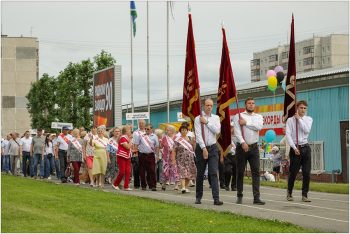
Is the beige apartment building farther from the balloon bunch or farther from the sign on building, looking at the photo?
the sign on building

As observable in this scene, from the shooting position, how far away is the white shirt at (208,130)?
16.1 meters

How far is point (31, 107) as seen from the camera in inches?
2980

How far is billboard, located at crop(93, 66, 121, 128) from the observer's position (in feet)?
106

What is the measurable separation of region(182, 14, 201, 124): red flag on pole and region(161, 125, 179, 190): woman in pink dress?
4.91 meters

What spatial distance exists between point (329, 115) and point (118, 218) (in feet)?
85.9

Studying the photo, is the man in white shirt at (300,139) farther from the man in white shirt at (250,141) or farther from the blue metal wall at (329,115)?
the blue metal wall at (329,115)

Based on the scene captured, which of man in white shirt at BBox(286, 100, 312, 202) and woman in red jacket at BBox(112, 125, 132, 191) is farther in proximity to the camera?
woman in red jacket at BBox(112, 125, 132, 191)

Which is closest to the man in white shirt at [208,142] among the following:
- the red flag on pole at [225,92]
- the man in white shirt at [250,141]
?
the man in white shirt at [250,141]

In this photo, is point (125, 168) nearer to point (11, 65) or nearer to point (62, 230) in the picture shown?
point (62, 230)

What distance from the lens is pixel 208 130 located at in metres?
16.2

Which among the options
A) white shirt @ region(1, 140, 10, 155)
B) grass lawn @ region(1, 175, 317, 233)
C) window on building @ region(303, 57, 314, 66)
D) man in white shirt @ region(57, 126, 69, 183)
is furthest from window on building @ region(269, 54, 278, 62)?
grass lawn @ region(1, 175, 317, 233)

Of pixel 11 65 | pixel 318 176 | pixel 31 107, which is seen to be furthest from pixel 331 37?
pixel 318 176

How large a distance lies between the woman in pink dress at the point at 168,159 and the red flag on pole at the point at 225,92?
17.5ft

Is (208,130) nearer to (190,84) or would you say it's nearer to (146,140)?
(190,84)
